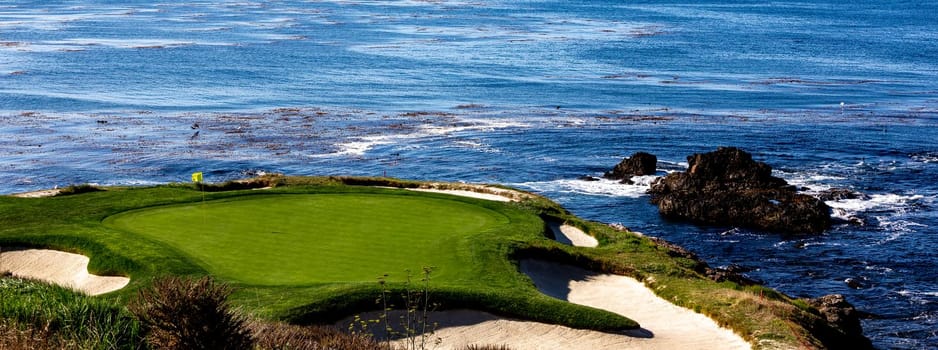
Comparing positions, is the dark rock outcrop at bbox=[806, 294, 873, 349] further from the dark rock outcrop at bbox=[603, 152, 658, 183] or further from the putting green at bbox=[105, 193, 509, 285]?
the dark rock outcrop at bbox=[603, 152, 658, 183]

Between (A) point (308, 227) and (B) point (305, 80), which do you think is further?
(B) point (305, 80)

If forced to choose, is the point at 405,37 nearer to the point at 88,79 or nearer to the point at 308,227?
the point at 88,79

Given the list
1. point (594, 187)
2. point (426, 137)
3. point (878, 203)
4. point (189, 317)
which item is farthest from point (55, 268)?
point (426, 137)

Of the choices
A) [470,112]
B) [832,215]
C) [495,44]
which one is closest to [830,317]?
[832,215]

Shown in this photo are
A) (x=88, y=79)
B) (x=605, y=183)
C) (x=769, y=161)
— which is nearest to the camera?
(x=605, y=183)

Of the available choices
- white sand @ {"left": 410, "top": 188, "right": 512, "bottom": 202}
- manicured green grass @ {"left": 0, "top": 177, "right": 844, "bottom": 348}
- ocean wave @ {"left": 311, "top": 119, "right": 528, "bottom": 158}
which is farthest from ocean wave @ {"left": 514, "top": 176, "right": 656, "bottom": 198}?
manicured green grass @ {"left": 0, "top": 177, "right": 844, "bottom": 348}

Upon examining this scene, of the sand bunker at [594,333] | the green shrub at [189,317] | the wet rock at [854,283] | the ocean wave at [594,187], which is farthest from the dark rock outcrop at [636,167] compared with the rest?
the green shrub at [189,317]
